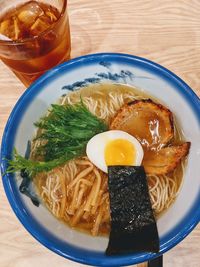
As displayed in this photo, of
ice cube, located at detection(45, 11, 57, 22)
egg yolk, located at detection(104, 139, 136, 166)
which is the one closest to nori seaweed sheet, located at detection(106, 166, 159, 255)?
egg yolk, located at detection(104, 139, 136, 166)

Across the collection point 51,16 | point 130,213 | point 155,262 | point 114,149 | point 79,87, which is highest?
point 51,16

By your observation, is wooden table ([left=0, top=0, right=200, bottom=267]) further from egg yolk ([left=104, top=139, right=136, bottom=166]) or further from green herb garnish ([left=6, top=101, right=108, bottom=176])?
egg yolk ([left=104, top=139, right=136, bottom=166])

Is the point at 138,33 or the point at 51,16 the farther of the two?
the point at 138,33

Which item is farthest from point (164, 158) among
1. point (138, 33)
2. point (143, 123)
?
point (138, 33)

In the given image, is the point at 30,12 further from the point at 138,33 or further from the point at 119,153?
the point at 119,153

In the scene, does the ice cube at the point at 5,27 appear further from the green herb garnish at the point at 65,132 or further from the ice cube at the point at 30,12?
the green herb garnish at the point at 65,132
